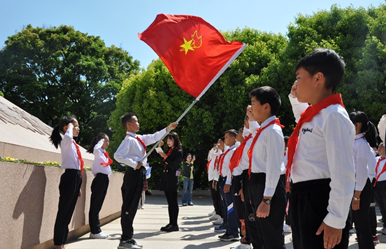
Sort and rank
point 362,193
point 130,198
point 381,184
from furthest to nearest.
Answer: point 381,184, point 130,198, point 362,193

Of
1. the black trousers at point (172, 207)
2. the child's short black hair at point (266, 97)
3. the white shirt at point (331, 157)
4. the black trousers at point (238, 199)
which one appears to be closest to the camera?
the white shirt at point (331, 157)

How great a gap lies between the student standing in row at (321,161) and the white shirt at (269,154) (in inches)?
35.9

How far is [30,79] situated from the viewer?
31.8 m

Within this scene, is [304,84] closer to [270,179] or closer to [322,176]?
[322,176]

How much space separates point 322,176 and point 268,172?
1154 millimetres

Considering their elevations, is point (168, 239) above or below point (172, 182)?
below

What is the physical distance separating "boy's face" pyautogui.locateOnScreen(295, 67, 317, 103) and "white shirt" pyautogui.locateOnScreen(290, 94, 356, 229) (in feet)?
0.60

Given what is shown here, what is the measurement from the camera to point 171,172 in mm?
9164

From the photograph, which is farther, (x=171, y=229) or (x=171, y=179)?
(x=171, y=179)

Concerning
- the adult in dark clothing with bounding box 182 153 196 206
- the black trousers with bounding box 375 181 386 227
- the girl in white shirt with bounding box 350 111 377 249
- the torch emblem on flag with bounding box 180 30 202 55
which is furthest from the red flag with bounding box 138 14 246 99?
the adult in dark clothing with bounding box 182 153 196 206

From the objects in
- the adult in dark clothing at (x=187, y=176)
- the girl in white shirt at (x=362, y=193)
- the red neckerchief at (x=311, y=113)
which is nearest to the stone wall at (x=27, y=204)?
the red neckerchief at (x=311, y=113)

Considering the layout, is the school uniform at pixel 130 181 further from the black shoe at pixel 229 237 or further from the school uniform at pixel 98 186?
the black shoe at pixel 229 237

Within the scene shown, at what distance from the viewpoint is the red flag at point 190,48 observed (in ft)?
20.9

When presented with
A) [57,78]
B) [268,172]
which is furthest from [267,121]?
[57,78]
